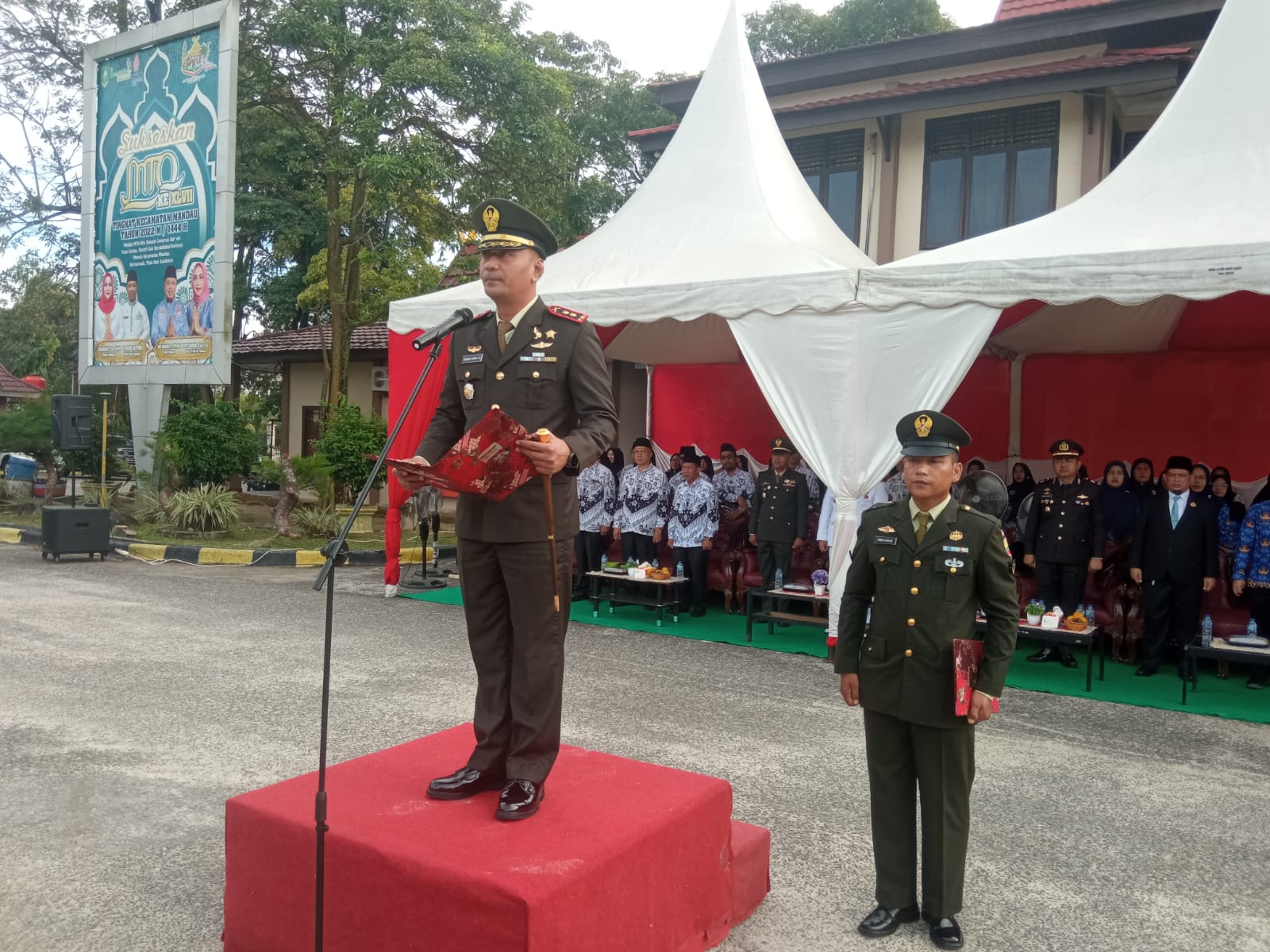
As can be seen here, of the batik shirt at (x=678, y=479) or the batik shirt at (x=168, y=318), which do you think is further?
the batik shirt at (x=168, y=318)

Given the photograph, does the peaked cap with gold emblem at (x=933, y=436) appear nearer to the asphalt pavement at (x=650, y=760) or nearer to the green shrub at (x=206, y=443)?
the asphalt pavement at (x=650, y=760)

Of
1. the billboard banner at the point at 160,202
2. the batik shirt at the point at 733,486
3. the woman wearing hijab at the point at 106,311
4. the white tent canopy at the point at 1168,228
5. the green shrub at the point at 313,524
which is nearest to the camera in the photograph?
the white tent canopy at the point at 1168,228

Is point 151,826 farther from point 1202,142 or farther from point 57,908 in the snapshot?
point 1202,142

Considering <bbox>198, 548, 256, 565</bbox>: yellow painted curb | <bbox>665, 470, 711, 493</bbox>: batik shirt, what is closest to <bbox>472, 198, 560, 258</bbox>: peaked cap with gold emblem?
<bbox>665, 470, 711, 493</bbox>: batik shirt

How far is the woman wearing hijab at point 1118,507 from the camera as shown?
8.45 m

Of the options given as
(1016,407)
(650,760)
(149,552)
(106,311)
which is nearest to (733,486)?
(1016,407)

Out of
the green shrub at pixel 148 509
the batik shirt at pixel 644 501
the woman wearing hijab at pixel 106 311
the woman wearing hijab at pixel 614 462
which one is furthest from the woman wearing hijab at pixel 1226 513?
the woman wearing hijab at pixel 106 311

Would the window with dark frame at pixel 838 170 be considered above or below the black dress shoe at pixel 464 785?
above

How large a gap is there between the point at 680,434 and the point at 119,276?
837 centimetres

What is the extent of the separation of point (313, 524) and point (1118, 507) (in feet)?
34.5

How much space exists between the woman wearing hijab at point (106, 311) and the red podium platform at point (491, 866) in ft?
44.9

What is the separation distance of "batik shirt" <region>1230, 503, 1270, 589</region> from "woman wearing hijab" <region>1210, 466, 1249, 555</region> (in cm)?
22

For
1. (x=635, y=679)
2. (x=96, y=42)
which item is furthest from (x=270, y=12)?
(x=635, y=679)

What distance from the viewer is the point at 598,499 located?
1073 cm
